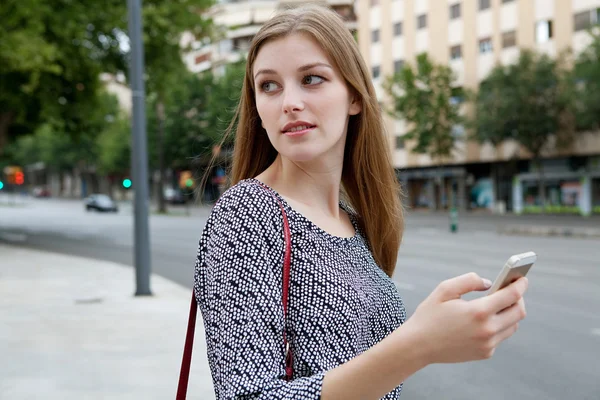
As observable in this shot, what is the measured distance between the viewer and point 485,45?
138ft

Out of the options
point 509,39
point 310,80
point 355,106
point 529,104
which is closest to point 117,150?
point 509,39

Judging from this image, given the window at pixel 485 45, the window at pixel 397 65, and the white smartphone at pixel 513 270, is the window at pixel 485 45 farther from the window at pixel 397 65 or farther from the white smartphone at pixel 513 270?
the white smartphone at pixel 513 270

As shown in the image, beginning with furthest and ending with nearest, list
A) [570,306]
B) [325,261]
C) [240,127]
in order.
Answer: [570,306]
[240,127]
[325,261]

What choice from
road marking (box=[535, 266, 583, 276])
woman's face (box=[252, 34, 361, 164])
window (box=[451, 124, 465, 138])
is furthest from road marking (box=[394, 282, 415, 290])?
window (box=[451, 124, 465, 138])

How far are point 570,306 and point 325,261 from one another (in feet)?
29.7

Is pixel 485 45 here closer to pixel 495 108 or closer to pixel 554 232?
pixel 495 108

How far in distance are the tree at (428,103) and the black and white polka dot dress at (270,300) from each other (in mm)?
40930

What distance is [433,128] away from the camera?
138ft

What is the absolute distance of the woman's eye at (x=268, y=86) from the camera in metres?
1.41

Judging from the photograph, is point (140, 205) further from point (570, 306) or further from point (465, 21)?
point (465, 21)

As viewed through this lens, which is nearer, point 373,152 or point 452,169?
point 373,152

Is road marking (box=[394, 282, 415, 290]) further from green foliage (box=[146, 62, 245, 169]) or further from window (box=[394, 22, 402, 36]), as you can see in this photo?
window (box=[394, 22, 402, 36])

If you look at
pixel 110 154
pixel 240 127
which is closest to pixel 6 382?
pixel 240 127

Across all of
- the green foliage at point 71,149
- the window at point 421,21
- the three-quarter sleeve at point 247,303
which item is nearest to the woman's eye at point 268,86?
the three-quarter sleeve at point 247,303
